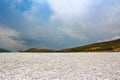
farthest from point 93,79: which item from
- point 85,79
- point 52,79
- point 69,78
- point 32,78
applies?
point 32,78

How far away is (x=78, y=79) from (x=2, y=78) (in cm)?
648

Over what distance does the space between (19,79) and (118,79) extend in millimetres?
8282

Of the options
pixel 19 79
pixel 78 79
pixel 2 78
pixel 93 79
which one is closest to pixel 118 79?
pixel 93 79

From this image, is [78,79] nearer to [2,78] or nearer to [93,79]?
[93,79]

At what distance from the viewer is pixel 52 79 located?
57.8ft

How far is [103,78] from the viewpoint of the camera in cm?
1820

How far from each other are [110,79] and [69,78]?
3448 mm

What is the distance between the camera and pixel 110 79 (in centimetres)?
1770

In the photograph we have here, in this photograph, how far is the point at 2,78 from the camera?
18062 mm

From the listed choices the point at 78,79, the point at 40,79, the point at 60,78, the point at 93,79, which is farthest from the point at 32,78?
the point at 93,79

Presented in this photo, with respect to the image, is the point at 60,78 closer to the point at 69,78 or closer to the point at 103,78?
the point at 69,78

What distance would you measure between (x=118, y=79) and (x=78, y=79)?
11.1 ft

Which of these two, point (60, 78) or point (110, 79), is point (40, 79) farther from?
point (110, 79)

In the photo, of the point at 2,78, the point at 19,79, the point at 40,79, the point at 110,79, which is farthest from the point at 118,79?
the point at 2,78
